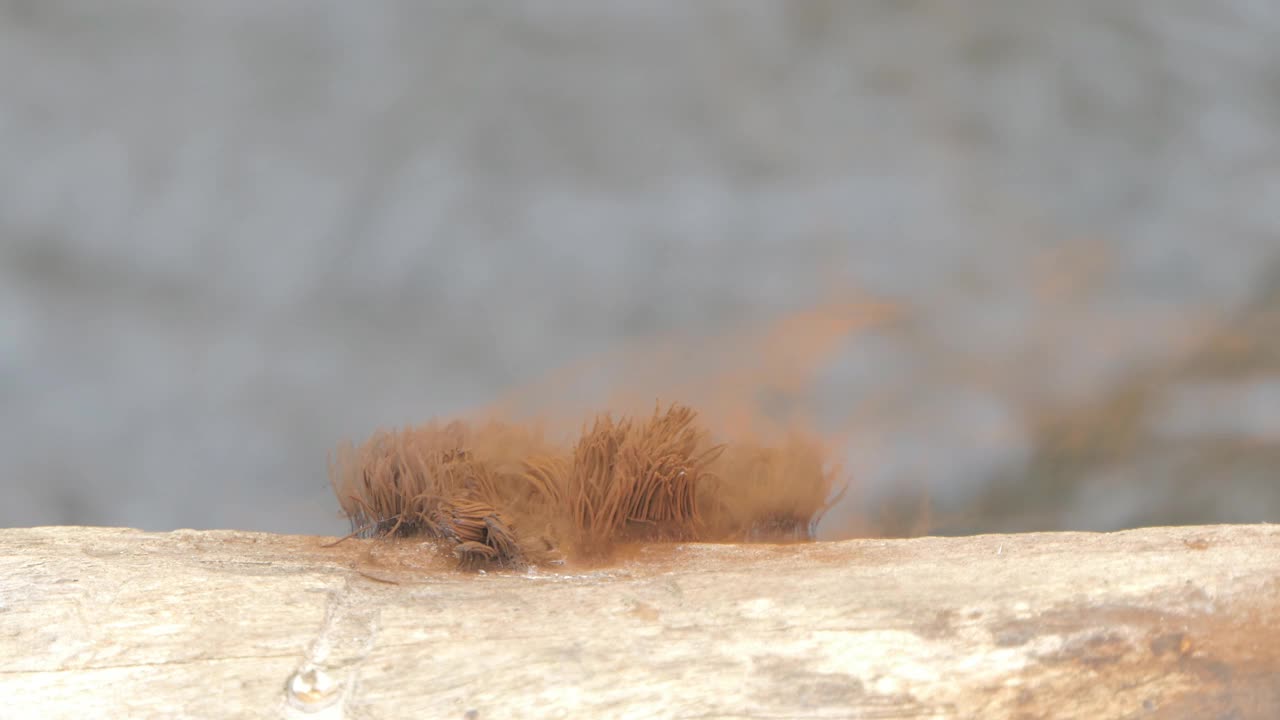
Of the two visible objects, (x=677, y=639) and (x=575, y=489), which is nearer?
(x=677, y=639)

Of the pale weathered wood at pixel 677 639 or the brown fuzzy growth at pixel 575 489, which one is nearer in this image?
the pale weathered wood at pixel 677 639

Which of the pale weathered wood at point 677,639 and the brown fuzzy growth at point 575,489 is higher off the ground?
the brown fuzzy growth at point 575,489

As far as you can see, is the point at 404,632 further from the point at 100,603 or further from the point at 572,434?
the point at 572,434

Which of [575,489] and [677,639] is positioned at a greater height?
[575,489]

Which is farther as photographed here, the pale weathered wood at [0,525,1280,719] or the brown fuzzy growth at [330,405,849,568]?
the brown fuzzy growth at [330,405,849,568]
